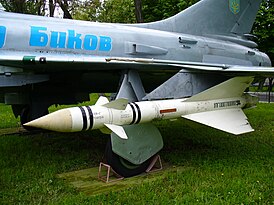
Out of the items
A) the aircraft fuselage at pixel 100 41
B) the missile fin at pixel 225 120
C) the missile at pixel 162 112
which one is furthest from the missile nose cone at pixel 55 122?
the missile fin at pixel 225 120

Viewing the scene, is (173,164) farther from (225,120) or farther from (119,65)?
(119,65)

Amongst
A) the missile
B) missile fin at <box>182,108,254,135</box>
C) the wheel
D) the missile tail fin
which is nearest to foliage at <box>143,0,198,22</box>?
the missile tail fin

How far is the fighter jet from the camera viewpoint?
4516 mm

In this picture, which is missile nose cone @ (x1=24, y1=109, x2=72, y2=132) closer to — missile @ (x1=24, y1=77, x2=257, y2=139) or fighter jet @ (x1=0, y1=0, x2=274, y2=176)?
missile @ (x1=24, y1=77, x2=257, y2=139)

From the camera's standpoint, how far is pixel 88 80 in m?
5.74

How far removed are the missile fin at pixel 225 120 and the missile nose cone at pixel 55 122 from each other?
5.99ft

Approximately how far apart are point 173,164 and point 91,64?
208 cm

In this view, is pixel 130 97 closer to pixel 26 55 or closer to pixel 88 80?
pixel 88 80

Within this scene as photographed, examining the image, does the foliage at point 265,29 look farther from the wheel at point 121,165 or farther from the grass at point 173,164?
the wheel at point 121,165

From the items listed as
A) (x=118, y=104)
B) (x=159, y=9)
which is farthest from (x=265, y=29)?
(x=118, y=104)

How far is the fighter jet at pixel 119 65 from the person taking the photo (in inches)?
178

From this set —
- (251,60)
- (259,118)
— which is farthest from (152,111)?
(259,118)

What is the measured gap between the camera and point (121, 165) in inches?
186

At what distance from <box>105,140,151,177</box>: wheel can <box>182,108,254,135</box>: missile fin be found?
3.41ft
